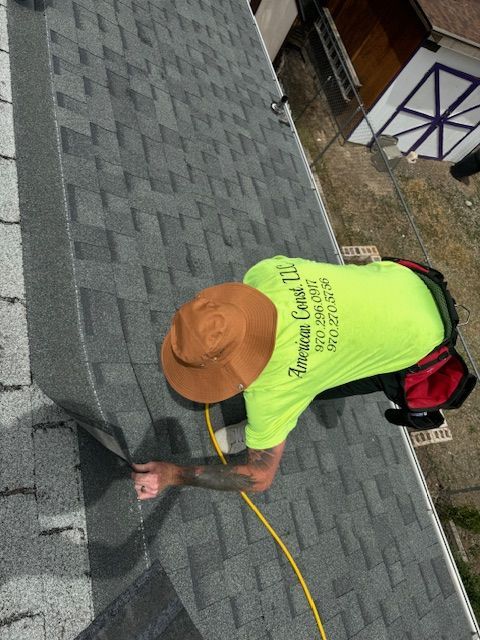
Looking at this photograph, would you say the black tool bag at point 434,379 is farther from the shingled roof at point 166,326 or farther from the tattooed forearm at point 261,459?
the tattooed forearm at point 261,459

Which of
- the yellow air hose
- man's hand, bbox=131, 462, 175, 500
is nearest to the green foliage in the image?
the yellow air hose

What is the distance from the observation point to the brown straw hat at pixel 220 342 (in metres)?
2.06

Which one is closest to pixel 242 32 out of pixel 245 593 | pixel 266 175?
pixel 266 175

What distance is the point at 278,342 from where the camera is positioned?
2400mm

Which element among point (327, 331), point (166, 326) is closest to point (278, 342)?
point (327, 331)

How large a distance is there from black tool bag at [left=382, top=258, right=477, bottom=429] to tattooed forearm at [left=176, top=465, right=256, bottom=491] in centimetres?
148

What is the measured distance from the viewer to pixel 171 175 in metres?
3.83

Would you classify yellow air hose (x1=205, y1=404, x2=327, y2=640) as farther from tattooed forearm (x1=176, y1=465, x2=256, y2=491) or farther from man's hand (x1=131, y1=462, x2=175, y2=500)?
man's hand (x1=131, y1=462, x2=175, y2=500)

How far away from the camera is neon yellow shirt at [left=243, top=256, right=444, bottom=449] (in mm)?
2428

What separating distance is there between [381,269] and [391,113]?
11.6 m

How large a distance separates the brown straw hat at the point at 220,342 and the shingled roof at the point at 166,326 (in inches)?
21.8

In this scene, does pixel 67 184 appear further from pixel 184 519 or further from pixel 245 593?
pixel 245 593

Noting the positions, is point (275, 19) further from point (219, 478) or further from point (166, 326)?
point (219, 478)

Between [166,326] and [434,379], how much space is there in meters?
2.13
